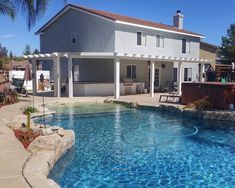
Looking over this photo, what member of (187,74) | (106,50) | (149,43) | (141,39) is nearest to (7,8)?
(106,50)

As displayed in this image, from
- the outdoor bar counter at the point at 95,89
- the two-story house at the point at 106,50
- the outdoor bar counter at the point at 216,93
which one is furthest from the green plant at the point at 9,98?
the outdoor bar counter at the point at 216,93

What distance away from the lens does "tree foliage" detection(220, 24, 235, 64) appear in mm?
46719

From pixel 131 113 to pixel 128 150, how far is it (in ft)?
23.2

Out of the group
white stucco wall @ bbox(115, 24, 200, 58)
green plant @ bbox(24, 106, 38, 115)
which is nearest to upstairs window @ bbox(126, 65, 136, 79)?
white stucco wall @ bbox(115, 24, 200, 58)

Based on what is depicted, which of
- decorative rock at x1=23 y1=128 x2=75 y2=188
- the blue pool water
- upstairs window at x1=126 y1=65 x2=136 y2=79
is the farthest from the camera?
upstairs window at x1=126 y1=65 x2=136 y2=79

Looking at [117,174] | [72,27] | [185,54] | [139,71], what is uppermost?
[72,27]

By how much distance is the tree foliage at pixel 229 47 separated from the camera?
46.7 metres

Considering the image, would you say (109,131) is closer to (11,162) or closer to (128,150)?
(128,150)

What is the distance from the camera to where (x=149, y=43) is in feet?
86.8

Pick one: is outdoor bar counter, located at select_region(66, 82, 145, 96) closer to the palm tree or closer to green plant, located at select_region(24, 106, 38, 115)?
green plant, located at select_region(24, 106, 38, 115)

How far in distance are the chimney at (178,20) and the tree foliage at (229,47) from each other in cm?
1623

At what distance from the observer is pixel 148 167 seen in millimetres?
8219

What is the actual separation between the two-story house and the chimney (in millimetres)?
3658

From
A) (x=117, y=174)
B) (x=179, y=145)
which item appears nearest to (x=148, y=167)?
(x=117, y=174)
